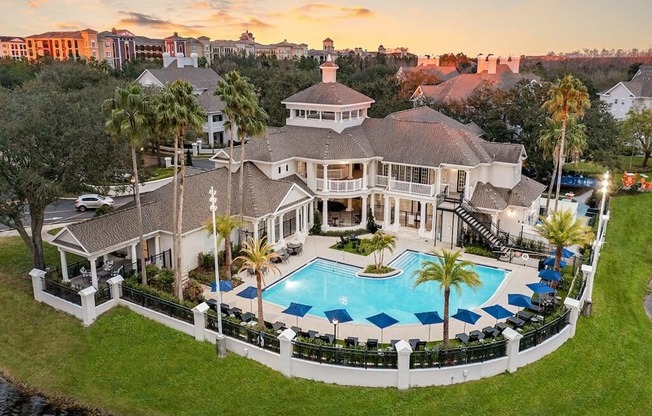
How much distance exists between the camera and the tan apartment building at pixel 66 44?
6225 inches

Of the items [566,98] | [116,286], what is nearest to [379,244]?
[116,286]

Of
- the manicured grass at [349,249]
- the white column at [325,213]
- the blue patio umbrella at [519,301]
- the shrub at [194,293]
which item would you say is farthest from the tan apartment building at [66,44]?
the blue patio umbrella at [519,301]

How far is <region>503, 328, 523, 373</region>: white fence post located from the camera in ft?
68.1

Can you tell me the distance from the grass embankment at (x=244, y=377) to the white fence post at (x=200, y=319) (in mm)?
554

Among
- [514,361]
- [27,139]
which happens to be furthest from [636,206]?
[27,139]

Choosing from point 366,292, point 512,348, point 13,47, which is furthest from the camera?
point 13,47

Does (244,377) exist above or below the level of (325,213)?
below

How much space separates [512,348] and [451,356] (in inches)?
102

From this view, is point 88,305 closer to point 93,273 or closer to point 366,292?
point 93,273

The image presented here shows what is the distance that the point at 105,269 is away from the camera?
28.7 metres

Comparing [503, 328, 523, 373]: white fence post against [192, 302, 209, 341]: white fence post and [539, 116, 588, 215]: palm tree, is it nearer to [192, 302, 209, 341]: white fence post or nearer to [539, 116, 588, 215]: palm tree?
[192, 302, 209, 341]: white fence post

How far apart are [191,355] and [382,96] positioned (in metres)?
42.5

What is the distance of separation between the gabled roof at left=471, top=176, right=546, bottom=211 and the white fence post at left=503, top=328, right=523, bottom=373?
1505 cm

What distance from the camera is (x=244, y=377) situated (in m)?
21.0
